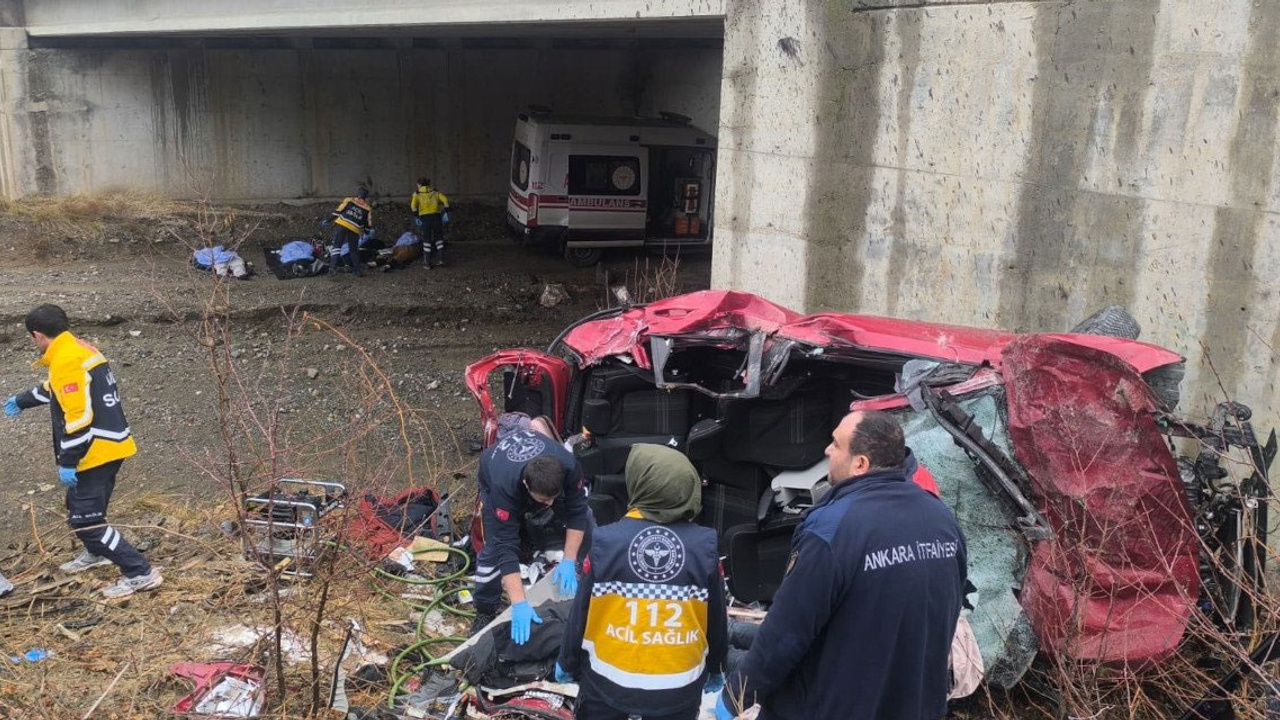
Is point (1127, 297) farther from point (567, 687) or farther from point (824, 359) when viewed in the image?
point (567, 687)

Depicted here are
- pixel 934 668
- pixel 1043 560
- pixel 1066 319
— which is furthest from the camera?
pixel 1066 319

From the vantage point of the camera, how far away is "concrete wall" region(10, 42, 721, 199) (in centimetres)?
1756

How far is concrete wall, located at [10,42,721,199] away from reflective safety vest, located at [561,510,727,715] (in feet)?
51.3

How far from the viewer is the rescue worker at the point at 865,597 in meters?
2.71

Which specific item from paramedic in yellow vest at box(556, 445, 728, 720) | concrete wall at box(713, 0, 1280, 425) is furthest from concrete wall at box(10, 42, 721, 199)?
paramedic in yellow vest at box(556, 445, 728, 720)

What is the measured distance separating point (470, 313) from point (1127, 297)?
9238 mm

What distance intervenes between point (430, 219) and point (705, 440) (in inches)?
431

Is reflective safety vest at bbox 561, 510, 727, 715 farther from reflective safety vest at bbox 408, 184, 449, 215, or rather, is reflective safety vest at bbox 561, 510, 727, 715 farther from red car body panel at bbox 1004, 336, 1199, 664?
reflective safety vest at bbox 408, 184, 449, 215

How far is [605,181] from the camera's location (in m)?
15.6

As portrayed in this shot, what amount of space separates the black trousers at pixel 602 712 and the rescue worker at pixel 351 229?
12.3m

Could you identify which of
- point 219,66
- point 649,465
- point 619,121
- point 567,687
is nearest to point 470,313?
point 619,121

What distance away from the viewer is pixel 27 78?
17156 millimetres

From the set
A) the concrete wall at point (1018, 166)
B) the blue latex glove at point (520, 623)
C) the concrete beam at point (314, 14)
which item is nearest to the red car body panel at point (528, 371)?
the blue latex glove at point (520, 623)

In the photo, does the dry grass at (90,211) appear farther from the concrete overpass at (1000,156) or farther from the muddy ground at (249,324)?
the concrete overpass at (1000,156)
